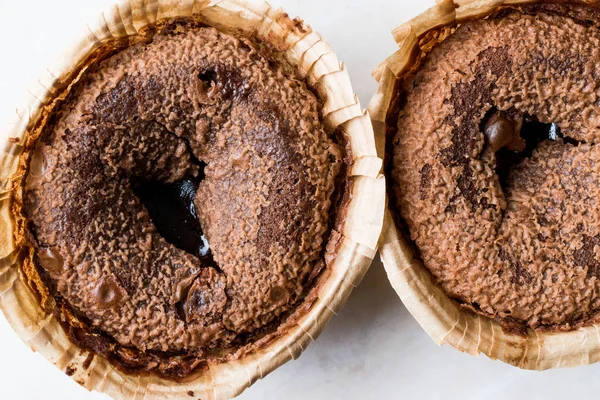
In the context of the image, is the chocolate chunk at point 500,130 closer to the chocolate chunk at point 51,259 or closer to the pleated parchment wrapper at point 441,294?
the pleated parchment wrapper at point 441,294

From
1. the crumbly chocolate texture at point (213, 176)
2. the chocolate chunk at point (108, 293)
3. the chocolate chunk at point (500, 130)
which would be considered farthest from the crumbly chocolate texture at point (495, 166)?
the chocolate chunk at point (108, 293)

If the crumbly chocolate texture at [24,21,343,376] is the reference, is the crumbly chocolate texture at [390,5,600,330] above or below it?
below

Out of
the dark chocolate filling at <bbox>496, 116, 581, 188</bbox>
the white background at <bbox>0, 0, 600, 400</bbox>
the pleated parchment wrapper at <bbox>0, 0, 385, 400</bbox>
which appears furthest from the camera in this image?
the white background at <bbox>0, 0, 600, 400</bbox>

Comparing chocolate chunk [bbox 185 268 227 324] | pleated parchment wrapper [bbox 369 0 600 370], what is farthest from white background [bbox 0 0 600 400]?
chocolate chunk [bbox 185 268 227 324]

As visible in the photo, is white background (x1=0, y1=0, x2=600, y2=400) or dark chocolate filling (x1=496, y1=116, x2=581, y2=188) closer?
dark chocolate filling (x1=496, y1=116, x2=581, y2=188)

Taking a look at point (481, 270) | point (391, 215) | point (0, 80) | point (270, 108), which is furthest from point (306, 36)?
point (0, 80)

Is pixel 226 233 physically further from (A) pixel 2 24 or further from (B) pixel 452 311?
(A) pixel 2 24

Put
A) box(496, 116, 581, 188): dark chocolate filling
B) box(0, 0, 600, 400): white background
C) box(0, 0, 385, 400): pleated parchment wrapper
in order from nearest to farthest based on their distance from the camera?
box(0, 0, 385, 400): pleated parchment wrapper → box(496, 116, 581, 188): dark chocolate filling → box(0, 0, 600, 400): white background

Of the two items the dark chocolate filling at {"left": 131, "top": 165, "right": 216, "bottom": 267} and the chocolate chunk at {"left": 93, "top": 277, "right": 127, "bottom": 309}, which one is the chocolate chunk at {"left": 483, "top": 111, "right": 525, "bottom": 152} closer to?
the dark chocolate filling at {"left": 131, "top": 165, "right": 216, "bottom": 267}
